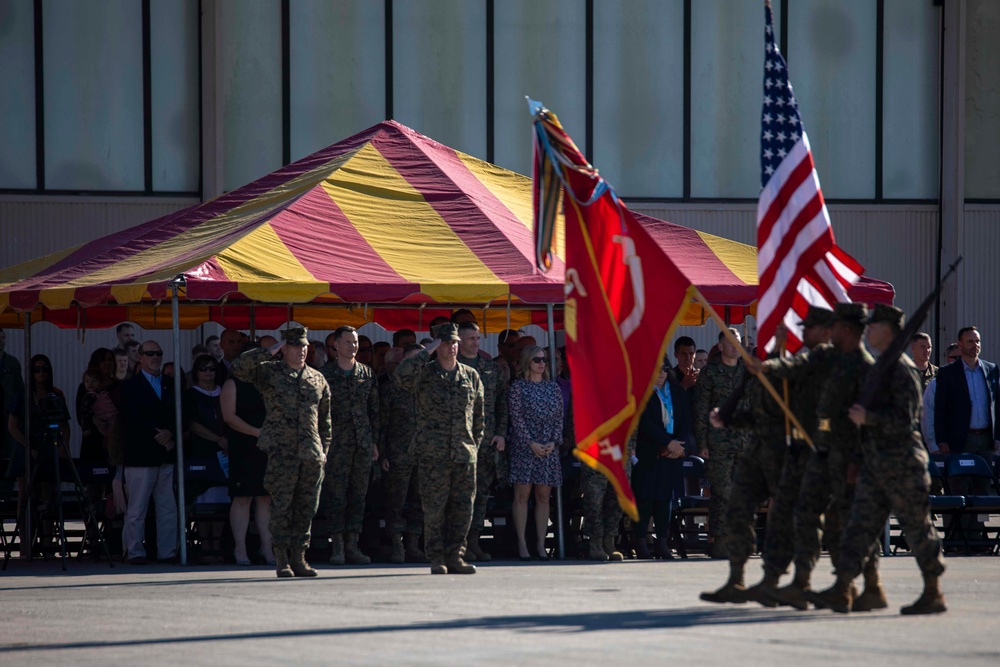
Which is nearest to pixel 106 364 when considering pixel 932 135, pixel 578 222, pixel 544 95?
pixel 578 222

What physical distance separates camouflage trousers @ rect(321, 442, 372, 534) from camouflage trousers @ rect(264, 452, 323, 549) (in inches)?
56.3

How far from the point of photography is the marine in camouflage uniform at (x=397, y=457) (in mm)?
14805

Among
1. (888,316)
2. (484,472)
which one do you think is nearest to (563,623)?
(888,316)

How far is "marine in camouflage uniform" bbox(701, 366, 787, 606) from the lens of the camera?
995 centimetres

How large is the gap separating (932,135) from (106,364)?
17.4 m

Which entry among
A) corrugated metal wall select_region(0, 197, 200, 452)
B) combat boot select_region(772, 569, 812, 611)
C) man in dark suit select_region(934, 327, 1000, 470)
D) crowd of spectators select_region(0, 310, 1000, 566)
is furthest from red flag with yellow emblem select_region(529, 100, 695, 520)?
corrugated metal wall select_region(0, 197, 200, 452)

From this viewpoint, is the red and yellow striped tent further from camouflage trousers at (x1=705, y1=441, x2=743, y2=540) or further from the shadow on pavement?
the shadow on pavement

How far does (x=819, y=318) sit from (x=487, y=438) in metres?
5.00

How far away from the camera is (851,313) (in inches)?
388

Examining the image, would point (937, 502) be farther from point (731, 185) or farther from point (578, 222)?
point (731, 185)

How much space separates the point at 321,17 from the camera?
2697 cm

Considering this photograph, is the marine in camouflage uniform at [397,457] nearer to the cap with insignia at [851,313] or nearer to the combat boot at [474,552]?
the combat boot at [474,552]

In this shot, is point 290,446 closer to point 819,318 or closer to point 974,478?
point 819,318

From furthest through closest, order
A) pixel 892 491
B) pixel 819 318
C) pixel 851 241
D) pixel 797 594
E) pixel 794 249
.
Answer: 1. pixel 851 241
2. pixel 794 249
3. pixel 819 318
4. pixel 797 594
5. pixel 892 491
